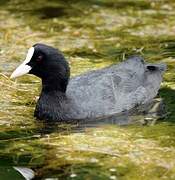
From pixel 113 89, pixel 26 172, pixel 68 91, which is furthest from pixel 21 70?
pixel 26 172

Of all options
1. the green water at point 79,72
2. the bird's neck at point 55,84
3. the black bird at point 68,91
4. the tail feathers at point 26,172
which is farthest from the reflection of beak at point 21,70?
the tail feathers at point 26,172

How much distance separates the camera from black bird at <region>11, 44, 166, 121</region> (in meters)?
9.27

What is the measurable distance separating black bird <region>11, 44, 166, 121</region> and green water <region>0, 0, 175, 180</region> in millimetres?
250

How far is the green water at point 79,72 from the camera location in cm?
777

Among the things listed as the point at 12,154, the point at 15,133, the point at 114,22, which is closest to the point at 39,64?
the point at 15,133

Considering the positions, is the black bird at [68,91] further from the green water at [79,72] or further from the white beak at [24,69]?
the green water at [79,72]

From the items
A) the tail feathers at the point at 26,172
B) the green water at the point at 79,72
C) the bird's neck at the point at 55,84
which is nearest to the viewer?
the tail feathers at the point at 26,172

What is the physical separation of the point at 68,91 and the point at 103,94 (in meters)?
0.43

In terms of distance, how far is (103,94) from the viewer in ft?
31.2

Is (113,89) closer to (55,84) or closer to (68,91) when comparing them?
(68,91)

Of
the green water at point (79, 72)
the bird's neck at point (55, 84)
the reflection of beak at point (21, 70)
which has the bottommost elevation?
the green water at point (79, 72)

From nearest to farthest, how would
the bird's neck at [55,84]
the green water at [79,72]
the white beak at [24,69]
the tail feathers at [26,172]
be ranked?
the tail feathers at [26,172], the green water at [79,72], the white beak at [24,69], the bird's neck at [55,84]

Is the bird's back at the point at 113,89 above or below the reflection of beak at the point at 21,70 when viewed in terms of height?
below

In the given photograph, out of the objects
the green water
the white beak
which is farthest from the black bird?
the green water
